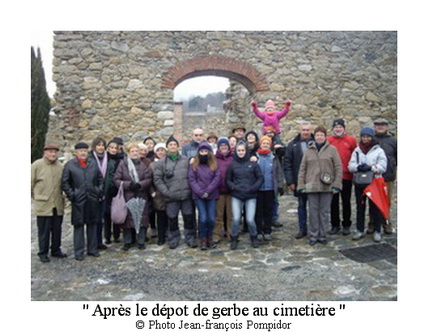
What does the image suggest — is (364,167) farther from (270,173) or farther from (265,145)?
(265,145)

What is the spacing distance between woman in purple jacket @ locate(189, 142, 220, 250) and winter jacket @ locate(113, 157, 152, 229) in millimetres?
654

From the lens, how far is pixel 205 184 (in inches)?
190

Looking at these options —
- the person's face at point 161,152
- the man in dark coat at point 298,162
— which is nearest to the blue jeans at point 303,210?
the man in dark coat at point 298,162

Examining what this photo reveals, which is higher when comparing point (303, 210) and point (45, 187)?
point (45, 187)

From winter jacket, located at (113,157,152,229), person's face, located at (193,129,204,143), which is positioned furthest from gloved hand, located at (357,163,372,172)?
winter jacket, located at (113,157,152,229)

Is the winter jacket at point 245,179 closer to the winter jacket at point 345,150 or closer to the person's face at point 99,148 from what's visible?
the winter jacket at point 345,150

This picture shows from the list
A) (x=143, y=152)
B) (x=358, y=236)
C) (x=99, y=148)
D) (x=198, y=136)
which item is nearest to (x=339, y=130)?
(x=358, y=236)

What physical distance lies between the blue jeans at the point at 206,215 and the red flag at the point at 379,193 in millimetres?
2123

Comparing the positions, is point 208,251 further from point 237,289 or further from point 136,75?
point 136,75

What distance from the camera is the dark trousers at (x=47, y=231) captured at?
4.53 meters

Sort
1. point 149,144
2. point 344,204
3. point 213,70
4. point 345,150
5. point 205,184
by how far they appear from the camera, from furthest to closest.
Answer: point 213,70 → point 149,144 → point 344,204 → point 345,150 → point 205,184

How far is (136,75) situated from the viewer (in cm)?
807

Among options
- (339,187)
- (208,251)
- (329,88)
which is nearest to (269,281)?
(208,251)

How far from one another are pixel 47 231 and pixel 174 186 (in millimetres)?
1725
